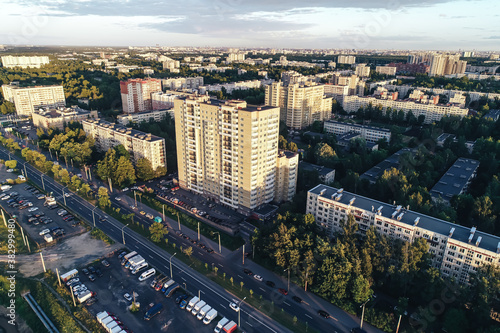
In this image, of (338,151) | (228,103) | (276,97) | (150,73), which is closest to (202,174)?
(228,103)

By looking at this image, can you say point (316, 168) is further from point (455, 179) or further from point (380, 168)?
point (455, 179)

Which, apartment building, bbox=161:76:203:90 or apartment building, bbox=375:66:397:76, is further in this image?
apartment building, bbox=375:66:397:76

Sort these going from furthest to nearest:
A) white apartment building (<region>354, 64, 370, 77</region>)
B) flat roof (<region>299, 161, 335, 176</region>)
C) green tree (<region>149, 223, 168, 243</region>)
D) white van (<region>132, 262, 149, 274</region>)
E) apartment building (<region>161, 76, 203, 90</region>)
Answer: white apartment building (<region>354, 64, 370, 77</region>), apartment building (<region>161, 76, 203, 90</region>), flat roof (<region>299, 161, 335, 176</region>), green tree (<region>149, 223, 168, 243</region>), white van (<region>132, 262, 149, 274</region>)

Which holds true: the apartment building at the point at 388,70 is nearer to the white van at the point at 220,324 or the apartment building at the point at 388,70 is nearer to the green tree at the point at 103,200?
the green tree at the point at 103,200

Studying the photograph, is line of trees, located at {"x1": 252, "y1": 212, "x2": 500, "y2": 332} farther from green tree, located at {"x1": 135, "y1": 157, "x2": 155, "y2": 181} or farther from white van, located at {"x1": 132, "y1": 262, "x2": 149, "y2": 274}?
green tree, located at {"x1": 135, "y1": 157, "x2": 155, "y2": 181}

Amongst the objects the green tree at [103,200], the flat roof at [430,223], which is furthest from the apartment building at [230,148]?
the green tree at [103,200]

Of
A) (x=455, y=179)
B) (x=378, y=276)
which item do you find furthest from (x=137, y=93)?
(x=378, y=276)

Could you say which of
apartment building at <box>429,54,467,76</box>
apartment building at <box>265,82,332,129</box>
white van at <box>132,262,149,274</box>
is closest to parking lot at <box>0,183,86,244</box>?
white van at <box>132,262,149,274</box>
